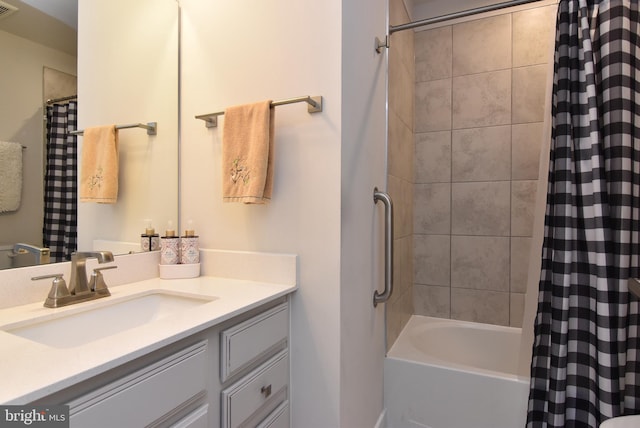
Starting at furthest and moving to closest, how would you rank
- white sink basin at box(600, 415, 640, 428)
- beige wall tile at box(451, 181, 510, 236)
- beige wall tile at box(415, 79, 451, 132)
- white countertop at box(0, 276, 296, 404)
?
beige wall tile at box(415, 79, 451, 132), beige wall tile at box(451, 181, 510, 236), white sink basin at box(600, 415, 640, 428), white countertop at box(0, 276, 296, 404)

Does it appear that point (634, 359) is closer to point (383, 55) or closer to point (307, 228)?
point (307, 228)

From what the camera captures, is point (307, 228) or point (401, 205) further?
point (401, 205)

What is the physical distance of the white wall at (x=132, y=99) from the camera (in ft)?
3.80

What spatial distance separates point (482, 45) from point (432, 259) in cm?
156

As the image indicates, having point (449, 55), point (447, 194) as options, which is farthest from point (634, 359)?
point (449, 55)

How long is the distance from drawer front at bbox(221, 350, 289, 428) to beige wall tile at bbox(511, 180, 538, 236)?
1852 mm

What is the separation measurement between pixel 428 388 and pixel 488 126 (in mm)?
1737

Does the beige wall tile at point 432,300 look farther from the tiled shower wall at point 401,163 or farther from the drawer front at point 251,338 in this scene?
the drawer front at point 251,338

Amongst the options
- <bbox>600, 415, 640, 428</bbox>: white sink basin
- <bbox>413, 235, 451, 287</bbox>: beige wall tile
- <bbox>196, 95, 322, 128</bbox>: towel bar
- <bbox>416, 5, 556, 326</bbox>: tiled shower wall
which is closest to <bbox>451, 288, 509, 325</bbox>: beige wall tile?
<bbox>416, 5, 556, 326</bbox>: tiled shower wall

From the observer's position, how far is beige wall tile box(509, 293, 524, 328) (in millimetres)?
2230

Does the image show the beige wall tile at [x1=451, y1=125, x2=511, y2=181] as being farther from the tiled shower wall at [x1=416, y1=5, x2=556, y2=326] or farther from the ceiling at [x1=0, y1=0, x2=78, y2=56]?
the ceiling at [x1=0, y1=0, x2=78, y2=56]

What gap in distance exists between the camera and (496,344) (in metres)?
2.21

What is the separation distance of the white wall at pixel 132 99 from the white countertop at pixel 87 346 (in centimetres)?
32

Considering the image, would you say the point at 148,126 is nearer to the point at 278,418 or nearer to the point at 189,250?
the point at 189,250
